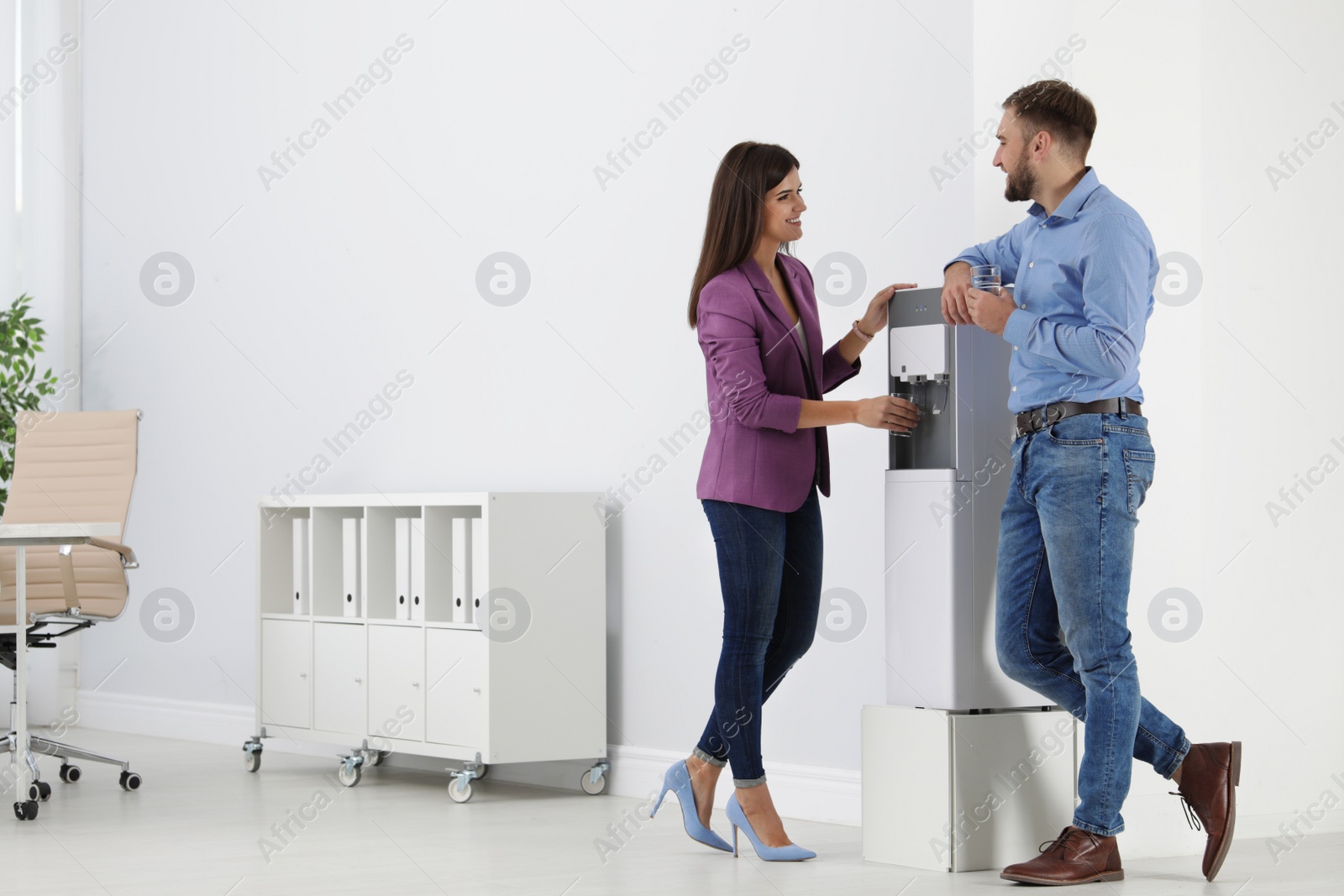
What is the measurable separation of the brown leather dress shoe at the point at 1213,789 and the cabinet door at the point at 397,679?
220cm

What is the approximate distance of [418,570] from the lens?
14.1 ft

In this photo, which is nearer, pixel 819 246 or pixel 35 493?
pixel 819 246

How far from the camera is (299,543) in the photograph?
477 cm

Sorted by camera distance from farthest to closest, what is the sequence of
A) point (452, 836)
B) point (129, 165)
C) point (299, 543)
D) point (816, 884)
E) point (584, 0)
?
point (129, 165) < point (299, 543) < point (584, 0) < point (452, 836) < point (816, 884)

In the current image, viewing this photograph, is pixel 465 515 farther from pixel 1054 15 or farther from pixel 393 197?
pixel 1054 15

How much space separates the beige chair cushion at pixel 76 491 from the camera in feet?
14.9

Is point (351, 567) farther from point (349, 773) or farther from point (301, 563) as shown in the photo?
point (349, 773)

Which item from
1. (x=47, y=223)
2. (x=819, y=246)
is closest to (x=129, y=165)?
(x=47, y=223)

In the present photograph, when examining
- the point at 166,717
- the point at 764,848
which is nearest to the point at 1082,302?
the point at 764,848

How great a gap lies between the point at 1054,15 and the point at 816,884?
1.79 meters

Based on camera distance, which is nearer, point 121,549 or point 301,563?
point 121,549

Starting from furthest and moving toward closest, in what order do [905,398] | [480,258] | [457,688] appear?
1. [480,258]
2. [457,688]
3. [905,398]

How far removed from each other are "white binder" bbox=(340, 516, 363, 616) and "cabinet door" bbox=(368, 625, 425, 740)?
141 mm

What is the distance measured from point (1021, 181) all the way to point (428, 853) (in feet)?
5.99
